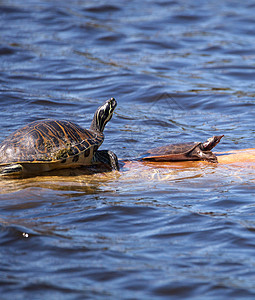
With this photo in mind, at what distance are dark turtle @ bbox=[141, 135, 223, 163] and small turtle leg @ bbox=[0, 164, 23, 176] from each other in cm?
170

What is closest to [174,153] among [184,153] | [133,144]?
[184,153]

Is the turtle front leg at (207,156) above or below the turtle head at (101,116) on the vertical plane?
below

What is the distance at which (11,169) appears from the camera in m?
5.33

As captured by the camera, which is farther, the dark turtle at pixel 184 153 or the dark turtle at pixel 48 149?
the dark turtle at pixel 184 153

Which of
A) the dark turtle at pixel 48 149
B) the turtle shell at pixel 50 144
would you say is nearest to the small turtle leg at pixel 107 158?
the dark turtle at pixel 48 149

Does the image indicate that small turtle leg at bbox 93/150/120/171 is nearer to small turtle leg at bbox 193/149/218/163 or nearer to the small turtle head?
small turtle leg at bbox 193/149/218/163

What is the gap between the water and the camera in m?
3.53

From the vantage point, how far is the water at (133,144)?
3.53 m

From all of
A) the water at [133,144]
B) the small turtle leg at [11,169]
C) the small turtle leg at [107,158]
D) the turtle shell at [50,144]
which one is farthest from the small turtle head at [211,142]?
the small turtle leg at [11,169]

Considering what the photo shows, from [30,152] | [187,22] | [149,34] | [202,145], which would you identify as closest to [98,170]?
[30,152]

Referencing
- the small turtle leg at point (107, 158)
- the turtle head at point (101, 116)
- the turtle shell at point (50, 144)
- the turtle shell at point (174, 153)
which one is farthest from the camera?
the turtle head at point (101, 116)

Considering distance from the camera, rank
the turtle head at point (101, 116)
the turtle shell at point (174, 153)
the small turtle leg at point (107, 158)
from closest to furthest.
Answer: the small turtle leg at point (107, 158) < the turtle shell at point (174, 153) < the turtle head at point (101, 116)

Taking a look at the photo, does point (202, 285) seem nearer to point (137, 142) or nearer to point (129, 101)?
point (137, 142)

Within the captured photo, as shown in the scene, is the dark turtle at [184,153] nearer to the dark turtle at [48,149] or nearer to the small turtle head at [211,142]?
the small turtle head at [211,142]
